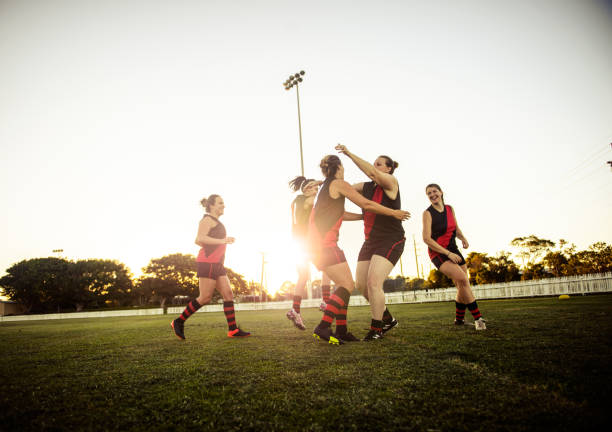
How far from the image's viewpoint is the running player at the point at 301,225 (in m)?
5.98

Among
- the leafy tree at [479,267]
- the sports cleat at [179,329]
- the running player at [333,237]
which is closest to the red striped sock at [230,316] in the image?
the sports cleat at [179,329]

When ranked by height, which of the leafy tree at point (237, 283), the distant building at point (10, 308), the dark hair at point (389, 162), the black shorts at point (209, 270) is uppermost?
the dark hair at point (389, 162)

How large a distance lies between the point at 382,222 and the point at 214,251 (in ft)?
9.13

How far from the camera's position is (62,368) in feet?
9.67

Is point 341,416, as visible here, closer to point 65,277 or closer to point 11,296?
point 65,277

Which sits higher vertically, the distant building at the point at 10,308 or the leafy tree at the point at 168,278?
the leafy tree at the point at 168,278

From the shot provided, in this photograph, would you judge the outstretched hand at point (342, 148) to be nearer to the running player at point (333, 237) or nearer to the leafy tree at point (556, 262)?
the running player at point (333, 237)

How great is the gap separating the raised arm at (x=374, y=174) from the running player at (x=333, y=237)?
0.94 feet

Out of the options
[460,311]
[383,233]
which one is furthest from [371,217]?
[460,311]

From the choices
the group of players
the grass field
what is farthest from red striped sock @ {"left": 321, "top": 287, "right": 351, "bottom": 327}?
the grass field

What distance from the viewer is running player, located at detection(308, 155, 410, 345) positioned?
3914 mm

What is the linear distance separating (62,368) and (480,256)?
48.6 meters

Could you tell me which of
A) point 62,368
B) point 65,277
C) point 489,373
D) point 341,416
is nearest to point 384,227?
point 489,373

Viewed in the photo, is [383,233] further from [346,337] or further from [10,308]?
[10,308]
